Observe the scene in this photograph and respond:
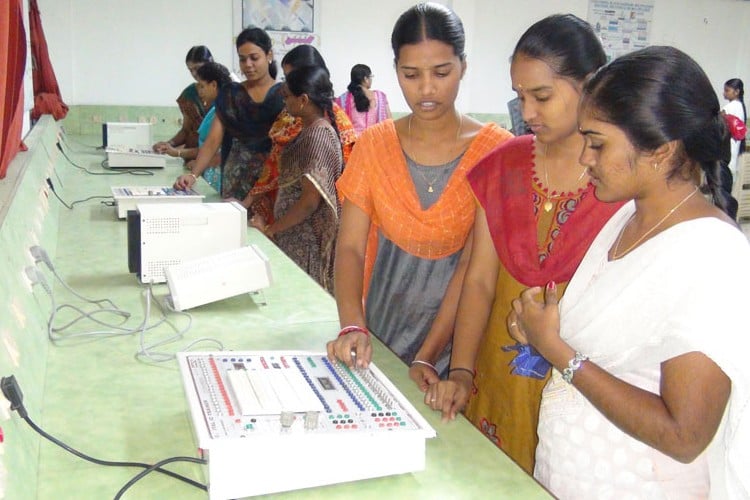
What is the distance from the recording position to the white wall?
522 centimetres

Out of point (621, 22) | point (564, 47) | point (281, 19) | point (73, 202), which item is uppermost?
point (621, 22)

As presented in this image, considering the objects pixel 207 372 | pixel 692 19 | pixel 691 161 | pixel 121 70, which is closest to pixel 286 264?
pixel 207 372

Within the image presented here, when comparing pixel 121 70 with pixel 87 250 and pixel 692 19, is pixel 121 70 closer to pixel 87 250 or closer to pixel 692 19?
pixel 87 250

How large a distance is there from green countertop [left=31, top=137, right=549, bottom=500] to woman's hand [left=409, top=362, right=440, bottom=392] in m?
0.01

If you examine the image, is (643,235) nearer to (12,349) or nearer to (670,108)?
(670,108)

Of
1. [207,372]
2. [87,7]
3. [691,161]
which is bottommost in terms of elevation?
[207,372]

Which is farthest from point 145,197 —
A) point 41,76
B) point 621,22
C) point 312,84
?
point 621,22

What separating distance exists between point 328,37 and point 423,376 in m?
5.09

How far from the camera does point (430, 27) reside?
4.60 feet

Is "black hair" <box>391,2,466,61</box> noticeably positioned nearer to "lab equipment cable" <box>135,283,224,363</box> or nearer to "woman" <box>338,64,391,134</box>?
"lab equipment cable" <box>135,283,224,363</box>

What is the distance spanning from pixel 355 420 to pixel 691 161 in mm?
550

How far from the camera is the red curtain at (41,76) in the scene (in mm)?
4133

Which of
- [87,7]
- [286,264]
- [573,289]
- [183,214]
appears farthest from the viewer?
[87,7]

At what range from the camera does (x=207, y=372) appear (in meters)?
1.05
